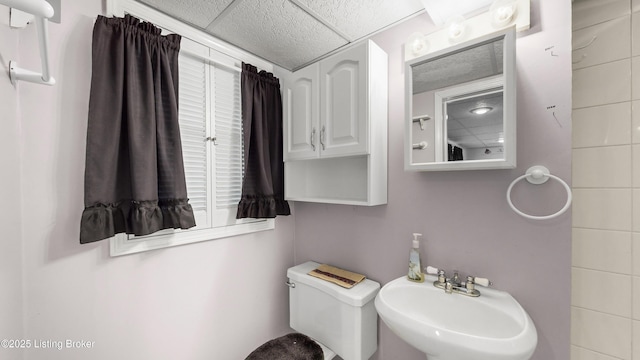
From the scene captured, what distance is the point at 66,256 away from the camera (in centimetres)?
102

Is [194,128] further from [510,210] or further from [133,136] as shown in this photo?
[510,210]

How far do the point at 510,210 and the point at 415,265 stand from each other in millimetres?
509

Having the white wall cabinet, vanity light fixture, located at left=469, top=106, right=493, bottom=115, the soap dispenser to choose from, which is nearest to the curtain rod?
the white wall cabinet

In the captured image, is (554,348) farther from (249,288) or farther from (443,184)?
(249,288)


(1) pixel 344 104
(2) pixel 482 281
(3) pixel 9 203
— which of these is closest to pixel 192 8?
(1) pixel 344 104

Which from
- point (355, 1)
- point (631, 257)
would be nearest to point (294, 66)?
point (355, 1)

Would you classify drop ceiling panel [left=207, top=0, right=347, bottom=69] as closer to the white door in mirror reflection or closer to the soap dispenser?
the white door in mirror reflection

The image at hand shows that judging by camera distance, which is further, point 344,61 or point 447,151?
point 344,61

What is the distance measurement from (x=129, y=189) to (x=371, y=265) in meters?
1.41

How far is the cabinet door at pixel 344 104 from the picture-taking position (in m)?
1.31

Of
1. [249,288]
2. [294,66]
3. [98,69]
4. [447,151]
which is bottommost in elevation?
[249,288]

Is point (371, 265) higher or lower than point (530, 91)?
lower

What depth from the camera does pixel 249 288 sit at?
1663mm

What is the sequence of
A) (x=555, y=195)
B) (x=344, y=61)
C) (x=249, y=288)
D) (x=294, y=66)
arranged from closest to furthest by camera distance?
(x=555, y=195) < (x=344, y=61) < (x=249, y=288) < (x=294, y=66)
